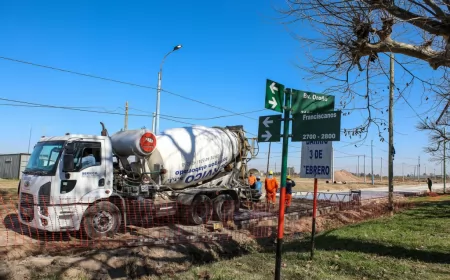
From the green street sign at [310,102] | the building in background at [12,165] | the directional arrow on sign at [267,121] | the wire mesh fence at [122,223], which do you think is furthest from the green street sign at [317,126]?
the building in background at [12,165]

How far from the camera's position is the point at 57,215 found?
29.9 feet

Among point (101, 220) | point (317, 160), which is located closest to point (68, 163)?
point (101, 220)

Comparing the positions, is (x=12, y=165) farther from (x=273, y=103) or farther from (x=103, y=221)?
(x=273, y=103)

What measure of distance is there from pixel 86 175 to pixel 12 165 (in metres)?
29.4

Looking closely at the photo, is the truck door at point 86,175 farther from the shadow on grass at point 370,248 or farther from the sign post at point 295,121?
the sign post at point 295,121

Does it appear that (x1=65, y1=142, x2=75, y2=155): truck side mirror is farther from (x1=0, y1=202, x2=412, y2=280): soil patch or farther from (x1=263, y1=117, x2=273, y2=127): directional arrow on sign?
(x1=263, y1=117, x2=273, y2=127): directional arrow on sign

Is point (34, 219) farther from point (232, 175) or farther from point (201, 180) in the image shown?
point (232, 175)

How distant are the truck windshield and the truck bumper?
0.86 meters

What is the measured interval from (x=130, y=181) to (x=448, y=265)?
8.00 metres

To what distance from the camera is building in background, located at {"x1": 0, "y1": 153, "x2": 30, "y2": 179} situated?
110ft

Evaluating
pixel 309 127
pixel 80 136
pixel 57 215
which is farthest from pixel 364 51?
pixel 57 215

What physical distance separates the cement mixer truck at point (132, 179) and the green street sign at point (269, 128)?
555 cm

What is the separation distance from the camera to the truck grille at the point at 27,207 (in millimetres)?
9219

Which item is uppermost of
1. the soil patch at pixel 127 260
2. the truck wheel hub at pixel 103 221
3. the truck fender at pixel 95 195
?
the truck fender at pixel 95 195
